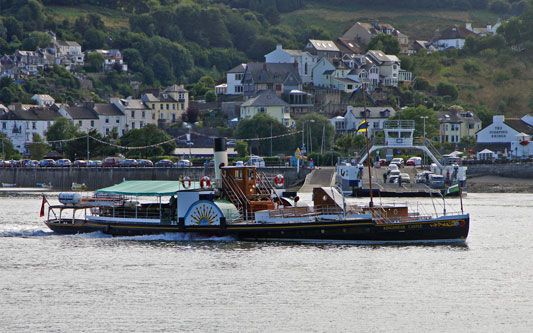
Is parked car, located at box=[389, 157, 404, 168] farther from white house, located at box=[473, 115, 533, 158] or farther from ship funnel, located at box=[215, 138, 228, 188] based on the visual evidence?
ship funnel, located at box=[215, 138, 228, 188]

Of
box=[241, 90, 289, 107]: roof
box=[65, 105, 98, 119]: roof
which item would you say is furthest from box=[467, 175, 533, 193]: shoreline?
box=[65, 105, 98, 119]: roof

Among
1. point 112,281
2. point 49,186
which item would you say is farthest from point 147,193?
point 49,186

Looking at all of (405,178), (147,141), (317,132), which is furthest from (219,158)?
(317,132)

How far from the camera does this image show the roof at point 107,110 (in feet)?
602

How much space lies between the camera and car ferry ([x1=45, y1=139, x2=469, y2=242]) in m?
61.8

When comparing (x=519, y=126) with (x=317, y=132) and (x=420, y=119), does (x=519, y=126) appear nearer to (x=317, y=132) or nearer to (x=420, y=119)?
(x=420, y=119)

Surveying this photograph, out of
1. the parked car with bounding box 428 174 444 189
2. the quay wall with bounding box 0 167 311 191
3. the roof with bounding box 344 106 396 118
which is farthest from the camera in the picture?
the roof with bounding box 344 106 396 118

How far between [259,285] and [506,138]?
119 meters

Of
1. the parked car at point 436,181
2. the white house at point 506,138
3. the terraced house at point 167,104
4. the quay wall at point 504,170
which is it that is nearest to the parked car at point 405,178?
the parked car at point 436,181

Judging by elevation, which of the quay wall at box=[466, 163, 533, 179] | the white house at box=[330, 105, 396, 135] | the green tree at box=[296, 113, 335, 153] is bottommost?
the quay wall at box=[466, 163, 533, 179]

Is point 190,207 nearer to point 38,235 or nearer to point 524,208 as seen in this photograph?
point 38,235

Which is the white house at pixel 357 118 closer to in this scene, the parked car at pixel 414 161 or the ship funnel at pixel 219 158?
the parked car at pixel 414 161

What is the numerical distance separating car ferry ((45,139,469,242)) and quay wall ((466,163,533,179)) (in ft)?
238

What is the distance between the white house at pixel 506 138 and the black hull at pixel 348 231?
319ft
